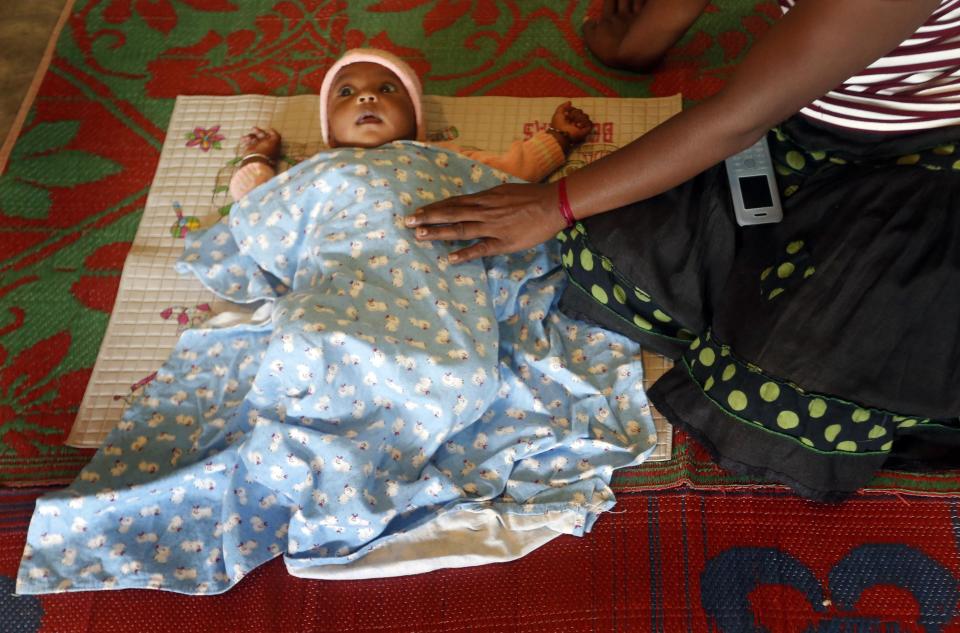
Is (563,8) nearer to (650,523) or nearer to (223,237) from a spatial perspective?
(223,237)

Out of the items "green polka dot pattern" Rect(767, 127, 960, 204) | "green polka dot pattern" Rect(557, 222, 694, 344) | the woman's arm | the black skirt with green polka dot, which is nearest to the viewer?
the woman's arm

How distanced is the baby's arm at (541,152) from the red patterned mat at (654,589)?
0.66 m

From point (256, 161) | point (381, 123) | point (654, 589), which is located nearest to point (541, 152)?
point (381, 123)

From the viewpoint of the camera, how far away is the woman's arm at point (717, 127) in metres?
0.86

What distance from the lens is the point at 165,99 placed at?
1.71 metres

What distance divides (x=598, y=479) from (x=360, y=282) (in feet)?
1.53

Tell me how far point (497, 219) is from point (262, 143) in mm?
608

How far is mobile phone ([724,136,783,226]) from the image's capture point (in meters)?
1.17

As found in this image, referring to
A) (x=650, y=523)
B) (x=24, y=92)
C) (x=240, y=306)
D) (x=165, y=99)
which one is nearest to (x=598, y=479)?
(x=650, y=523)

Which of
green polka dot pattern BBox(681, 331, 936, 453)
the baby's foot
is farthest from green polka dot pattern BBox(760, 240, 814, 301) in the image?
the baby's foot

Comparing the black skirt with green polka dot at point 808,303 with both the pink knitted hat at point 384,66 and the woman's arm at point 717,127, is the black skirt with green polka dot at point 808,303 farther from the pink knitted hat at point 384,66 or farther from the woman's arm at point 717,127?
the pink knitted hat at point 384,66

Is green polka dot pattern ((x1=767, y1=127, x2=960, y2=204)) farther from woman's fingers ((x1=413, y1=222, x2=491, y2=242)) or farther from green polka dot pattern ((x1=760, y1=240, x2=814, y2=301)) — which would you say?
woman's fingers ((x1=413, y1=222, x2=491, y2=242))

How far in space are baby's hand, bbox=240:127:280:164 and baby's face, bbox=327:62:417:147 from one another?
0.51ft

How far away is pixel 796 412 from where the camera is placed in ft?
3.59
